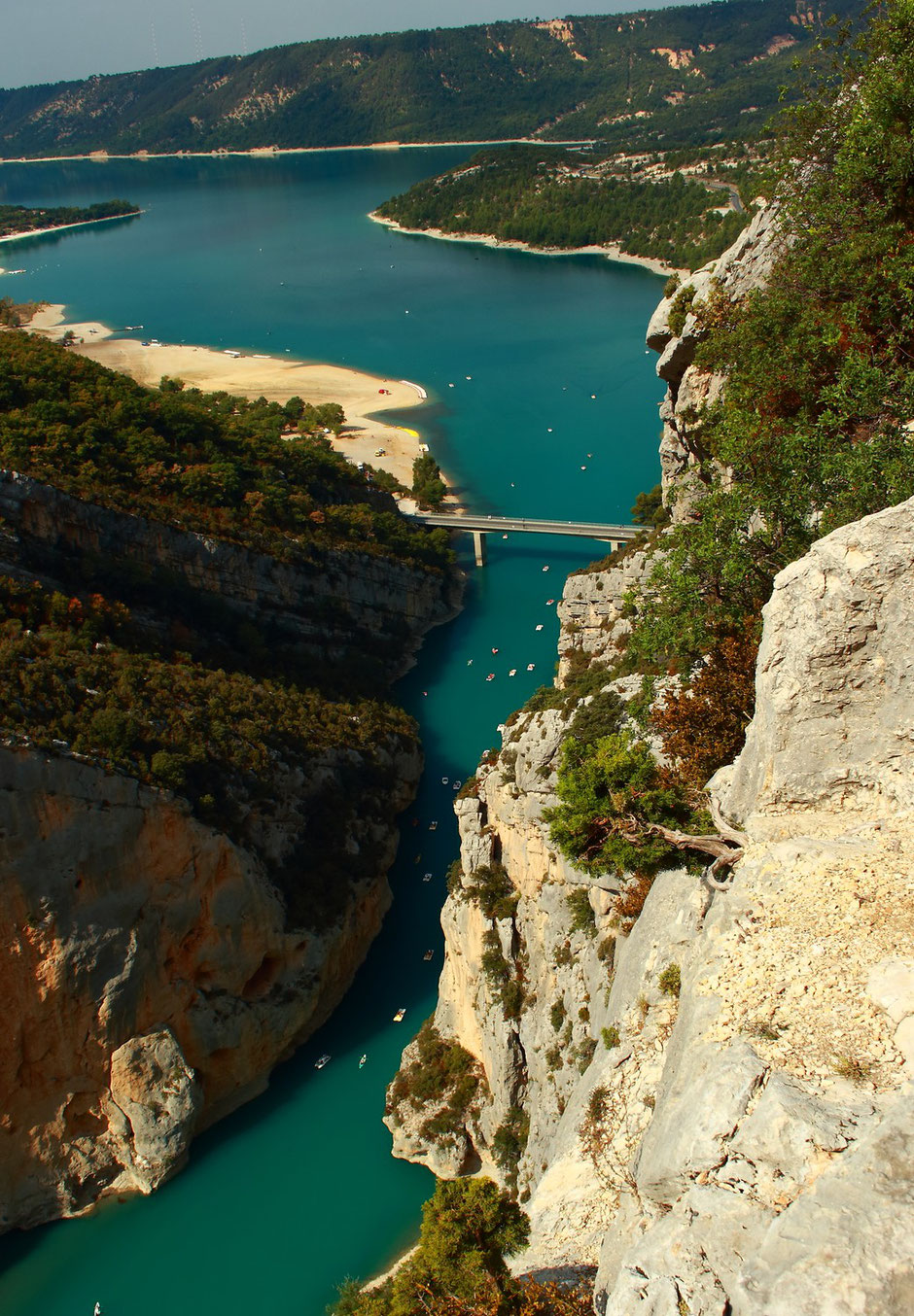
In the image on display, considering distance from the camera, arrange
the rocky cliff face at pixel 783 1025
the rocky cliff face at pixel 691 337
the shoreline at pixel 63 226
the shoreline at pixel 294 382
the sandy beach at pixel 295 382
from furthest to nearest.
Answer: the shoreline at pixel 63 226 < the sandy beach at pixel 295 382 < the shoreline at pixel 294 382 < the rocky cliff face at pixel 691 337 < the rocky cliff face at pixel 783 1025

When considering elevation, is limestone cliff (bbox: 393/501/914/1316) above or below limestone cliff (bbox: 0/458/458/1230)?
above

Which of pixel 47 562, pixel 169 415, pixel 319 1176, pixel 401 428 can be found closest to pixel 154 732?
pixel 47 562

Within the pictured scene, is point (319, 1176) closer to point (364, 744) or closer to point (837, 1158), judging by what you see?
point (364, 744)

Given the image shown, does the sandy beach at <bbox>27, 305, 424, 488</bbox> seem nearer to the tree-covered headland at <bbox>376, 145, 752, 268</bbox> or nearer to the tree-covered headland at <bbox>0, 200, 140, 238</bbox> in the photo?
the tree-covered headland at <bbox>376, 145, 752, 268</bbox>

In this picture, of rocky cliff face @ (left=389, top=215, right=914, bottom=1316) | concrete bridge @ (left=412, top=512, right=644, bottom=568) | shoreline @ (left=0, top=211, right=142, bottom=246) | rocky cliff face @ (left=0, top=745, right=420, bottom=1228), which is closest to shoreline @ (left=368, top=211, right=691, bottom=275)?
shoreline @ (left=0, top=211, right=142, bottom=246)

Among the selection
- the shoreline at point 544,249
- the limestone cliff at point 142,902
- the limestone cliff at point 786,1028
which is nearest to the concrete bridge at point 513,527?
the limestone cliff at point 142,902

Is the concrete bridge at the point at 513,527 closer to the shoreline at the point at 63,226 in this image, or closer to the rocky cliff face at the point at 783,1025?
the rocky cliff face at the point at 783,1025
